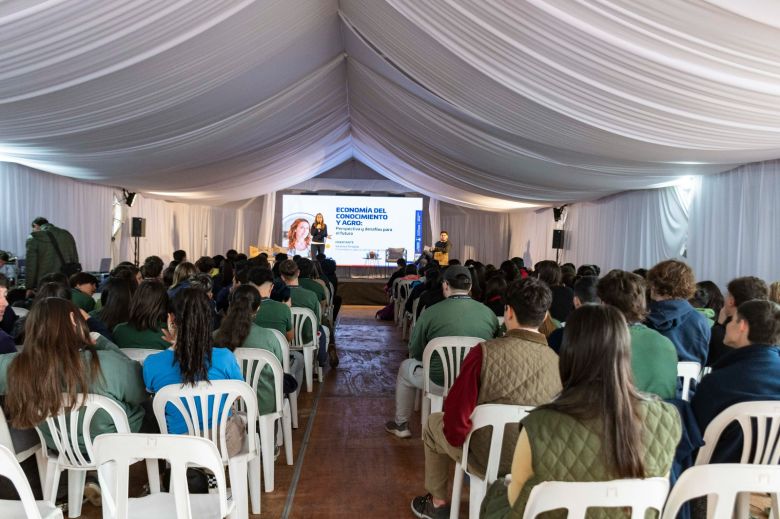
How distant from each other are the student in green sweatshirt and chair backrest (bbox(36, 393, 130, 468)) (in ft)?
5.96

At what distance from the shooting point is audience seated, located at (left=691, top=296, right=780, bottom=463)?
2293mm

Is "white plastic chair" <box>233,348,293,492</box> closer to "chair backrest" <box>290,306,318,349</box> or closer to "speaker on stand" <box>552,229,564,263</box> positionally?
"chair backrest" <box>290,306,318,349</box>

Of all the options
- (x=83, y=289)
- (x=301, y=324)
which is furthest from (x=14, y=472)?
(x=301, y=324)

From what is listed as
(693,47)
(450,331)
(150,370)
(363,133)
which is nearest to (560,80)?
(693,47)

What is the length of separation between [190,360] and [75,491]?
94cm

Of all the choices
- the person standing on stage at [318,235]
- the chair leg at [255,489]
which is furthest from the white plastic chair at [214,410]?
the person standing on stage at [318,235]

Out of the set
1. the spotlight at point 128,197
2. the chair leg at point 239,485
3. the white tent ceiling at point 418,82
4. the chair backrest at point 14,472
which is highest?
the white tent ceiling at point 418,82

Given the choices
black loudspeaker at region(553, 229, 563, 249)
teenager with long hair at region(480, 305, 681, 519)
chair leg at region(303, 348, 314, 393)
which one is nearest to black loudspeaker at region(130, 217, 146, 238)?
chair leg at region(303, 348, 314, 393)

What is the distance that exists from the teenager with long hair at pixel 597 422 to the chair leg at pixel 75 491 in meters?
2.15

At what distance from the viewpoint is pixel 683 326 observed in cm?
324

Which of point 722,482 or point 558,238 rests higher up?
point 558,238

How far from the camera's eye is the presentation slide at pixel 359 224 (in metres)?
15.2

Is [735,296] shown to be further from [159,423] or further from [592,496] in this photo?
[159,423]

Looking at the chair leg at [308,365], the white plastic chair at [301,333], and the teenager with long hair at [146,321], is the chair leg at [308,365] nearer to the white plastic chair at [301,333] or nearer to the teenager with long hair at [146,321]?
the white plastic chair at [301,333]
